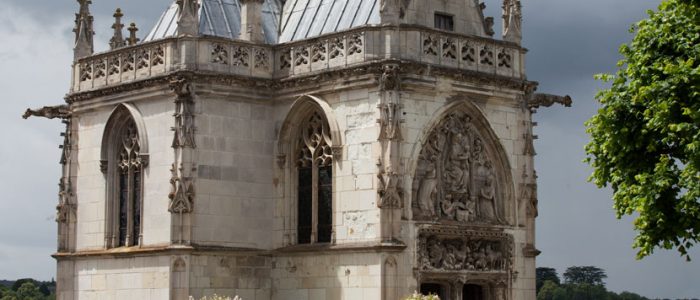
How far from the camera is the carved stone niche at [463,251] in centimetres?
3888

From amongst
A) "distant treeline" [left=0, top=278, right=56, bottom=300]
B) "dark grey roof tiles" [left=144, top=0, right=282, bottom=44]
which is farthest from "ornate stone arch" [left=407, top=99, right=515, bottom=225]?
"distant treeline" [left=0, top=278, right=56, bottom=300]

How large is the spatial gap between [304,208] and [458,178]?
393 centimetres

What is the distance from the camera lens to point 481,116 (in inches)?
1585

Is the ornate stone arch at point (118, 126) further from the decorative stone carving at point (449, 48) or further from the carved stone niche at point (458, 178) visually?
the decorative stone carving at point (449, 48)

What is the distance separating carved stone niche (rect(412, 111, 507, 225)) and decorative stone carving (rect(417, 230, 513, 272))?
15.1 inches

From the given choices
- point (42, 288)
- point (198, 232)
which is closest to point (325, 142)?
point (198, 232)

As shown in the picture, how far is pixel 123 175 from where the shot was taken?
4219cm

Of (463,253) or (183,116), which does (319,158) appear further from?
(463,253)

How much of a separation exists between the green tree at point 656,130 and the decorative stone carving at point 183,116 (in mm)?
10875

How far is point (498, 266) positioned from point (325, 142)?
5235mm

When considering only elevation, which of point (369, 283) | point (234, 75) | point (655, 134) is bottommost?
point (369, 283)

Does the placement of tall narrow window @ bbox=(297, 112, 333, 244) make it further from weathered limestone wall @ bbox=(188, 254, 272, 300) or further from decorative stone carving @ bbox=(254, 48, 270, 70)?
decorative stone carving @ bbox=(254, 48, 270, 70)

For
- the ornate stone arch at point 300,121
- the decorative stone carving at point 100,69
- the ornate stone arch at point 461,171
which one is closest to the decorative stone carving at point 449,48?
the ornate stone arch at point 461,171

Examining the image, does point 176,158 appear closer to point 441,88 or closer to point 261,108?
point 261,108
